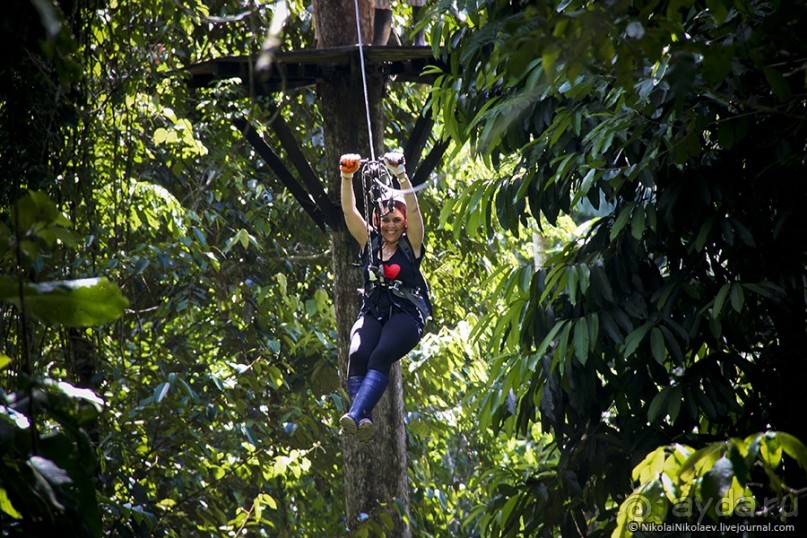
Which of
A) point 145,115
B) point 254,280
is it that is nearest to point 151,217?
point 145,115

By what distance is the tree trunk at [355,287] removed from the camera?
19.0 ft

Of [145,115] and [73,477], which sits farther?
[145,115]

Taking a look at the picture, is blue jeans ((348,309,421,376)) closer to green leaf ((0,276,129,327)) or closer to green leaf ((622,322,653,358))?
green leaf ((622,322,653,358))

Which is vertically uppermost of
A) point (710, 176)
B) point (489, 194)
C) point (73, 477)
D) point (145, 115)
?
point (145, 115)

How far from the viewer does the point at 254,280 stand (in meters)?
7.57

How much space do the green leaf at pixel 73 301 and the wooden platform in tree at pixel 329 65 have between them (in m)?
3.85

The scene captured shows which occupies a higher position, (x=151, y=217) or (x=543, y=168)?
(x=151, y=217)

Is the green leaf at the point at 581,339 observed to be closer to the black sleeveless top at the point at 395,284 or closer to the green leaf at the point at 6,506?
the black sleeveless top at the point at 395,284

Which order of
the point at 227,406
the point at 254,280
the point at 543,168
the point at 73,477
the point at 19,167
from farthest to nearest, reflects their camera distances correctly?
the point at 254,280 < the point at 227,406 < the point at 543,168 < the point at 19,167 < the point at 73,477

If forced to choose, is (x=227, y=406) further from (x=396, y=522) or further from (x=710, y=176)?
(x=710, y=176)

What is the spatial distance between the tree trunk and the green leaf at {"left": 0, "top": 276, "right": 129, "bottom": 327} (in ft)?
13.2

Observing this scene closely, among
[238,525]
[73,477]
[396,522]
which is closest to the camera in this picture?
[73,477]

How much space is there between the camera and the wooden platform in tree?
5555 millimetres

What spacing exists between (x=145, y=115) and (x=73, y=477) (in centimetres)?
440
